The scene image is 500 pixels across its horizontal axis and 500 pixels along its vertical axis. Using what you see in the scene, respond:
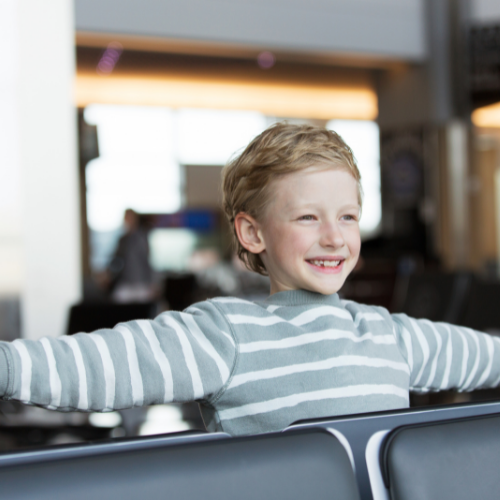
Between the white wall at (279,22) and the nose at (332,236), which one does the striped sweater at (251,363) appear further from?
the white wall at (279,22)

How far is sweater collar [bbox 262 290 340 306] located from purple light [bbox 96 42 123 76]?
663 centimetres

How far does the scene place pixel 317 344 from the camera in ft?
2.75

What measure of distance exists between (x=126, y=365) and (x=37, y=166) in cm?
230

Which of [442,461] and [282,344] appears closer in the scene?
[442,461]

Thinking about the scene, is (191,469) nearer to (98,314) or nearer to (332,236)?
(332,236)

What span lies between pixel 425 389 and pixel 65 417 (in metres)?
2.25

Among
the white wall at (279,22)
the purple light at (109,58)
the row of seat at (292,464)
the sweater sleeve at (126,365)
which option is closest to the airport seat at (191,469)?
the row of seat at (292,464)

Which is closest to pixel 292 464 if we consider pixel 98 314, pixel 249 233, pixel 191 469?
pixel 191 469

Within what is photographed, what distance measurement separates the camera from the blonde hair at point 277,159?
89cm

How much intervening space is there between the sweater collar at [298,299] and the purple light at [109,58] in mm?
6628

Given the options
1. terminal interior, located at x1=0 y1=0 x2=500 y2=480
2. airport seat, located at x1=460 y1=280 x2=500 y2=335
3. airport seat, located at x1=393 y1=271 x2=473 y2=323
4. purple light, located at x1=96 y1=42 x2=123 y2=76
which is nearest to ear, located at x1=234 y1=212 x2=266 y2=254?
terminal interior, located at x1=0 y1=0 x2=500 y2=480

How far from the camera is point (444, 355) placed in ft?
3.08

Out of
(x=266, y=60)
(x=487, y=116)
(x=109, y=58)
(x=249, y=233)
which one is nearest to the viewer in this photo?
(x=249, y=233)

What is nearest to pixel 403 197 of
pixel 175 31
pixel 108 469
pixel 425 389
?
pixel 175 31
